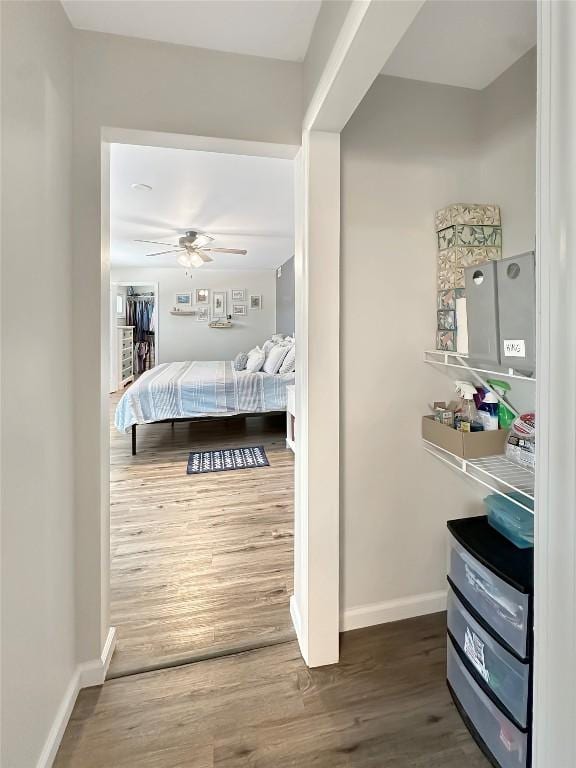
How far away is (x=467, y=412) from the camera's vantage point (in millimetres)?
1573

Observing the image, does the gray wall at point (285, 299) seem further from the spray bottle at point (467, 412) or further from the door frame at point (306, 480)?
the spray bottle at point (467, 412)

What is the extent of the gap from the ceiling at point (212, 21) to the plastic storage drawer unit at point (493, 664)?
2085 millimetres

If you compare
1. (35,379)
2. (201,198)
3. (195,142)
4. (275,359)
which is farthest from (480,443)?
(275,359)

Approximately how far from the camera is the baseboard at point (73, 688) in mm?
1201

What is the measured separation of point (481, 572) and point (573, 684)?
0.88m

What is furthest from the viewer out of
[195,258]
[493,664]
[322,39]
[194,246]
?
[195,258]

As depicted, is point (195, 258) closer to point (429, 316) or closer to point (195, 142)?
point (195, 142)

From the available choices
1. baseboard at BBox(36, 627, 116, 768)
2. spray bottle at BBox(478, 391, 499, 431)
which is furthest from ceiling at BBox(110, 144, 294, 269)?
baseboard at BBox(36, 627, 116, 768)

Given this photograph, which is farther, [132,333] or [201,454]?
[132,333]

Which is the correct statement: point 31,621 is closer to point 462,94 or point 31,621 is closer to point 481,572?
point 481,572

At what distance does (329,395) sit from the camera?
5.15 ft

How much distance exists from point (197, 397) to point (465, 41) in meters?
3.71

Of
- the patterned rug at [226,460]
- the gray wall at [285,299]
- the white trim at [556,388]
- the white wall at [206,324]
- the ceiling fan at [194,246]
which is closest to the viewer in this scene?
the white trim at [556,388]

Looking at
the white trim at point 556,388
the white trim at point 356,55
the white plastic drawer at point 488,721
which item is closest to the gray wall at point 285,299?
the white trim at point 356,55
